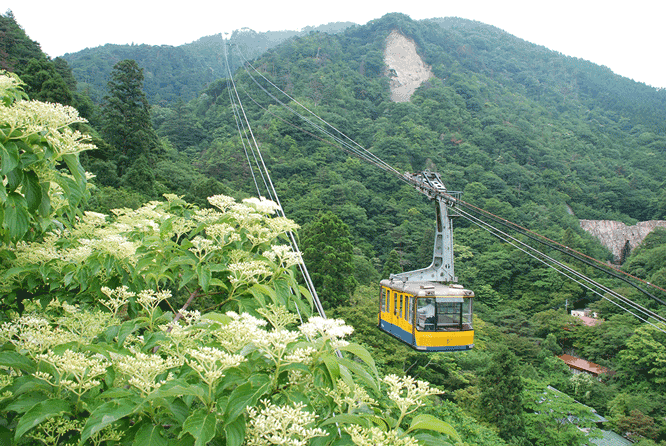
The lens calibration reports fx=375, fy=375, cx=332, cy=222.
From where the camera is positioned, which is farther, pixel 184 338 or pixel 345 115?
pixel 345 115

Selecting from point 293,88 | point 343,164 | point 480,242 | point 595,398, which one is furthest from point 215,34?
point 595,398

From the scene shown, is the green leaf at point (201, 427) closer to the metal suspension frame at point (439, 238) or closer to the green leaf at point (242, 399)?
the green leaf at point (242, 399)

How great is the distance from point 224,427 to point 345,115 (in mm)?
67619

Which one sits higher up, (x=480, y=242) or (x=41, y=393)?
(x=41, y=393)

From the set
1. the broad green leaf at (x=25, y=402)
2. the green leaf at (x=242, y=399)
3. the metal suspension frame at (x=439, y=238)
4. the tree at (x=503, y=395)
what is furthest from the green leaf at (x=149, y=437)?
the tree at (x=503, y=395)

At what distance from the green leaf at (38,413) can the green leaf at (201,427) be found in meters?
0.46

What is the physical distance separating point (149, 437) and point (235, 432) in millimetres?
297

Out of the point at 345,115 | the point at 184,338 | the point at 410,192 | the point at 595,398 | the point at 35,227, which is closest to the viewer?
the point at 184,338

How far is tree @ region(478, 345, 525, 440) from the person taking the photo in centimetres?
1814

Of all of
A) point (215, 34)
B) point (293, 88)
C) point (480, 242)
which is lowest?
point (480, 242)

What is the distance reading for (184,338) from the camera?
4.95 feet

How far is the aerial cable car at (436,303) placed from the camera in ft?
29.1

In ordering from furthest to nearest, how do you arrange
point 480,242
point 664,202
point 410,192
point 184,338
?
point 664,202 → point 410,192 → point 480,242 → point 184,338

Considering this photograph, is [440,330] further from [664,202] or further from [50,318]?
Answer: [664,202]
